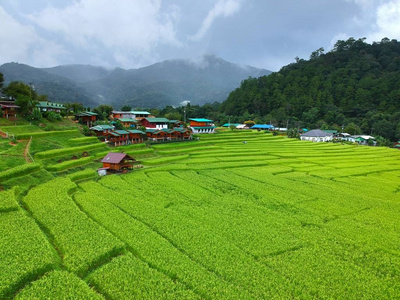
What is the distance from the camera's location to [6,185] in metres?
22.4

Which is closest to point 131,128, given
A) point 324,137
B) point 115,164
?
point 115,164

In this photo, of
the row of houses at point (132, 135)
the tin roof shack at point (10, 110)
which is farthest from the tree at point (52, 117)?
the row of houses at point (132, 135)

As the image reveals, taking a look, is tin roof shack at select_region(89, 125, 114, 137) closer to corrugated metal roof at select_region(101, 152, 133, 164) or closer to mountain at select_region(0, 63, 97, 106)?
corrugated metal roof at select_region(101, 152, 133, 164)

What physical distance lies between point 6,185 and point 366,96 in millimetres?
132154

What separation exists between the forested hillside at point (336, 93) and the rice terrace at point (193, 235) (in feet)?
269

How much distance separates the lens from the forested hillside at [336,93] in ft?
336

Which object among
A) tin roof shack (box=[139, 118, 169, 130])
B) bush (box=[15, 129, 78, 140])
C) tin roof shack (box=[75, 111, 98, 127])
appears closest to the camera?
bush (box=[15, 129, 78, 140])

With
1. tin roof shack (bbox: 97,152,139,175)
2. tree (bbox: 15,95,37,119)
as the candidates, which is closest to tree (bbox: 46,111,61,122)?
tree (bbox: 15,95,37,119)

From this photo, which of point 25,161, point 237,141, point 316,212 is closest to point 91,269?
point 316,212

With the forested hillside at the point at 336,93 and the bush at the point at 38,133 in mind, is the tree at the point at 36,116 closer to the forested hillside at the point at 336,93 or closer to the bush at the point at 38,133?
the bush at the point at 38,133

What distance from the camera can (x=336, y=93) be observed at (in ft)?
387

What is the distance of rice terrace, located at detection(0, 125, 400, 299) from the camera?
37.2 ft

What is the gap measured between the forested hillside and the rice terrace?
8211cm

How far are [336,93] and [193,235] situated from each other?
127812mm
